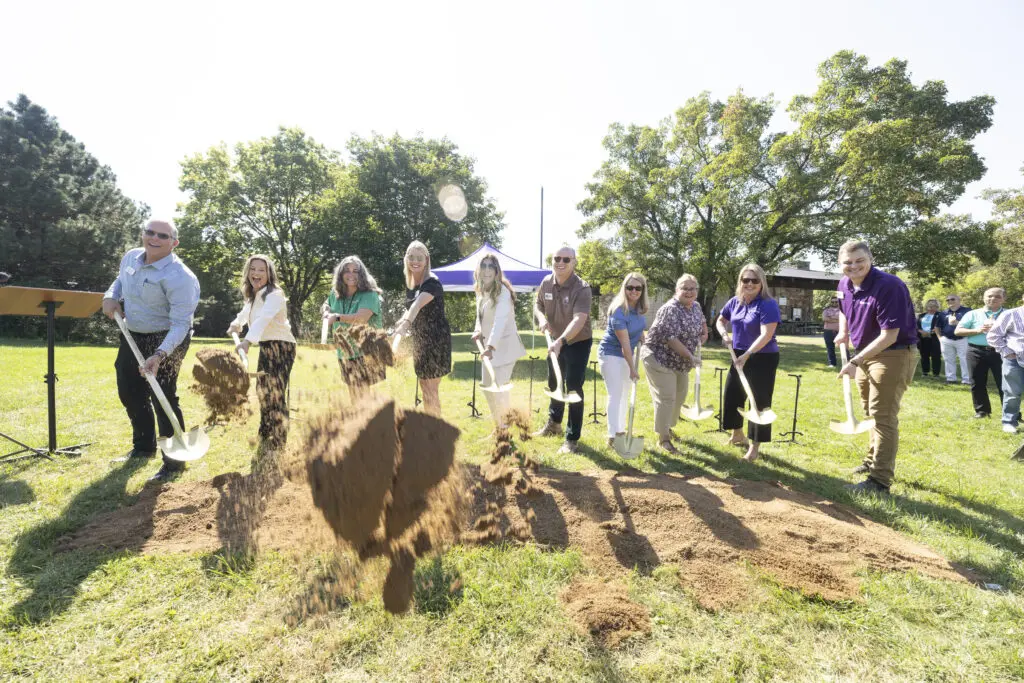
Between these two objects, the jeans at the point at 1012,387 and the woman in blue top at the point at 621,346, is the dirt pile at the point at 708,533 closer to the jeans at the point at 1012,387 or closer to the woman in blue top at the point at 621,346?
the woman in blue top at the point at 621,346

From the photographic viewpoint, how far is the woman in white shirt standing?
Result: 4.21 metres

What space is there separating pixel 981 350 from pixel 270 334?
938 centimetres

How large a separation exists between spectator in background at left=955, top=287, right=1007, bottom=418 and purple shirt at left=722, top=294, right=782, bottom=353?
421 cm

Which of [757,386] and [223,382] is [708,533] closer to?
[757,386]

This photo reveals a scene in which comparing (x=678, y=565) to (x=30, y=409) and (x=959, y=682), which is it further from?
(x=30, y=409)

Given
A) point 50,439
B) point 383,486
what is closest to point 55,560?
point 383,486

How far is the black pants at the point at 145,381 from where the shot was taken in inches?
157

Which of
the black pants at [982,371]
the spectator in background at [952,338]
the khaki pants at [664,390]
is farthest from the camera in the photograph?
the spectator in background at [952,338]

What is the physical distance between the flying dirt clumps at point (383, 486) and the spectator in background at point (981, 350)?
7.64 meters

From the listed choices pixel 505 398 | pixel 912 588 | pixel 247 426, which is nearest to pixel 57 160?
pixel 247 426

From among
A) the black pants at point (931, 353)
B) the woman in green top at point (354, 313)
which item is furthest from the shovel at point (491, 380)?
the black pants at point (931, 353)

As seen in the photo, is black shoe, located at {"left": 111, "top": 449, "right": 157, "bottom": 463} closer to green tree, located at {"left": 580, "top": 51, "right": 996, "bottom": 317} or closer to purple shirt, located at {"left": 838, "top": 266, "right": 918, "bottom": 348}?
purple shirt, located at {"left": 838, "top": 266, "right": 918, "bottom": 348}

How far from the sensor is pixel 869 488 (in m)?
3.92

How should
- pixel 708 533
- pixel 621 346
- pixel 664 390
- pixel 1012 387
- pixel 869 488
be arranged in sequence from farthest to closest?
pixel 1012 387 < pixel 664 390 < pixel 621 346 < pixel 869 488 < pixel 708 533
